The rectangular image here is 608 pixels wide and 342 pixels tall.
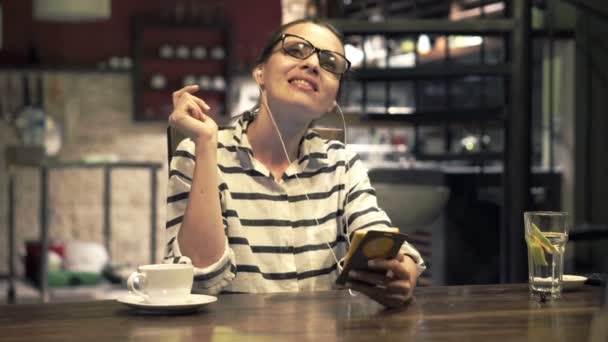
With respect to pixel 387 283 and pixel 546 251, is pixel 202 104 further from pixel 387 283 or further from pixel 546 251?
pixel 546 251

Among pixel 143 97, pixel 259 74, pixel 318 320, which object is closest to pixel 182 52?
pixel 143 97

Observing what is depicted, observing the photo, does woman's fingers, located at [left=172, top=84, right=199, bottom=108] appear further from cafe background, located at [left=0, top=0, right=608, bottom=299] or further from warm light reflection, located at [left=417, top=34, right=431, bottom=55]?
warm light reflection, located at [left=417, top=34, right=431, bottom=55]

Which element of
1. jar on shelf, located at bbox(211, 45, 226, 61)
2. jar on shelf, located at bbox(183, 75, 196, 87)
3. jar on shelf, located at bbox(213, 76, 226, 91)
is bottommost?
jar on shelf, located at bbox(213, 76, 226, 91)

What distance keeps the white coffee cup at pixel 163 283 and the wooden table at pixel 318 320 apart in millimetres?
41

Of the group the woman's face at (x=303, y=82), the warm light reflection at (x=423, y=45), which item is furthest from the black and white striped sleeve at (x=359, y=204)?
the warm light reflection at (x=423, y=45)

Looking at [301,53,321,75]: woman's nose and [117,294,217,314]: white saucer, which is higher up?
[301,53,321,75]: woman's nose

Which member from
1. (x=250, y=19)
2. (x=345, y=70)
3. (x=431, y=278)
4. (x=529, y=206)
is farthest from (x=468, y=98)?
(x=345, y=70)

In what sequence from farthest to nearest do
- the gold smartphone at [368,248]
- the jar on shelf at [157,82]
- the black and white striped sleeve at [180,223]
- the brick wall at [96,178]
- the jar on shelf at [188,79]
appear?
1. the jar on shelf at [188,79]
2. the jar on shelf at [157,82]
3. the brick wall at [96,178]
4. the black and white striped sleeve at [180,223]
5. the gold smartphone at [368,248]

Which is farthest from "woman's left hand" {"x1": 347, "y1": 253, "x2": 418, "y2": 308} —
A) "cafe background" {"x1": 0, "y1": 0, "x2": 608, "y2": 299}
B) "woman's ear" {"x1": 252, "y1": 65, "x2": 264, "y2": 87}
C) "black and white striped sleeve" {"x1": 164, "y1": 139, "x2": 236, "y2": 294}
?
"cafe background" {"x1": 0, "y1": 0, "x2": 608, "y2": 299}

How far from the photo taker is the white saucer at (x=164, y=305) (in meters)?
1.34

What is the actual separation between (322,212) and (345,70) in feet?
1.05

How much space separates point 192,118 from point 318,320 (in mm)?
636

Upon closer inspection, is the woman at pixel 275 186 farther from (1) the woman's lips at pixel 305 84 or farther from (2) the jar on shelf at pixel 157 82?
(2) the jar on shelf at pixel 157 82

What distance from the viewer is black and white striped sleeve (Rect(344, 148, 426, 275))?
2002 mm
